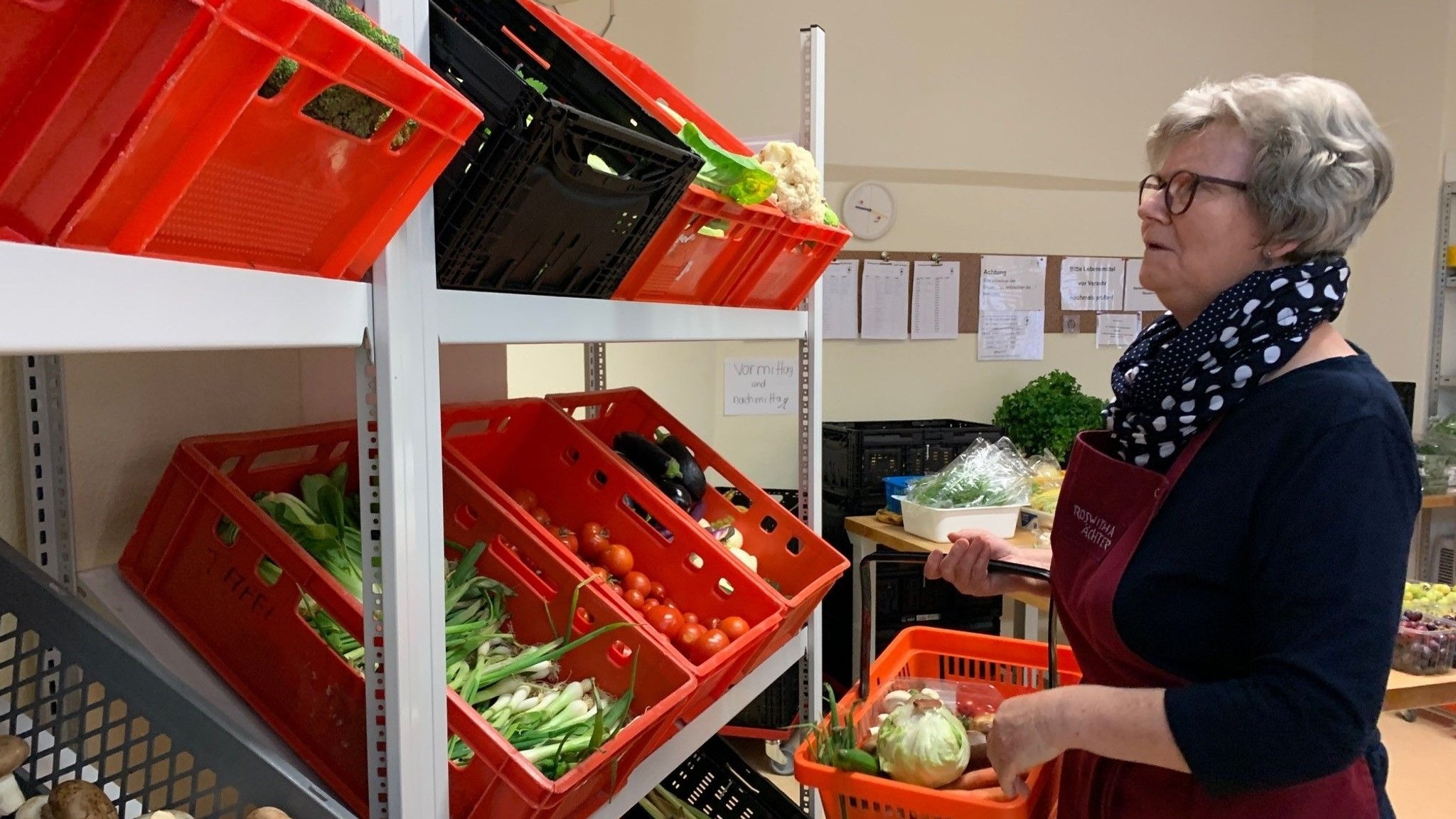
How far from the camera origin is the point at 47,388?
1.18 metres

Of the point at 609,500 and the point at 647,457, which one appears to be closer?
the point at 609,500

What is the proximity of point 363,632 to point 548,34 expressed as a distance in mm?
664

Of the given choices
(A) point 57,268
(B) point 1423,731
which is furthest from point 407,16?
(B) point 1423,731

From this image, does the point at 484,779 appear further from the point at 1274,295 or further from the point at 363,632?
the point at 1274,295

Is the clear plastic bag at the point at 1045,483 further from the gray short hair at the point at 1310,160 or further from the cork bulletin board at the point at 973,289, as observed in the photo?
the gray short hair at the point at 1310,160

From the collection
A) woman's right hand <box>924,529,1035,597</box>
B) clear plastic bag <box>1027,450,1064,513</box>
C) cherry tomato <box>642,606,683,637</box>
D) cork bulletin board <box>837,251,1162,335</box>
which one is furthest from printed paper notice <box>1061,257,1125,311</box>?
cherry tomato <box>642,606,683,637</box>

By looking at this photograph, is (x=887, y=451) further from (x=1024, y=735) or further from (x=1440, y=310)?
(x=1440, y=310)

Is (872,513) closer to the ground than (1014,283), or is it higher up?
closer to the ground

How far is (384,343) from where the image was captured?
2.81 feet

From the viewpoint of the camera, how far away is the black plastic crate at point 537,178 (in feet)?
2.98

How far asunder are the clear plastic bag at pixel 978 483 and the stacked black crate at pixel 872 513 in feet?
0.68

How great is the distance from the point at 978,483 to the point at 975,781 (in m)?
1.82

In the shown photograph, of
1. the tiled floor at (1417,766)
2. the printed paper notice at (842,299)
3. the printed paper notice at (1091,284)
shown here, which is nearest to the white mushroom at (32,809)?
the tiled floor at (1417,766)

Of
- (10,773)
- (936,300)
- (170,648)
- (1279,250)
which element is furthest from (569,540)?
(936,300)
